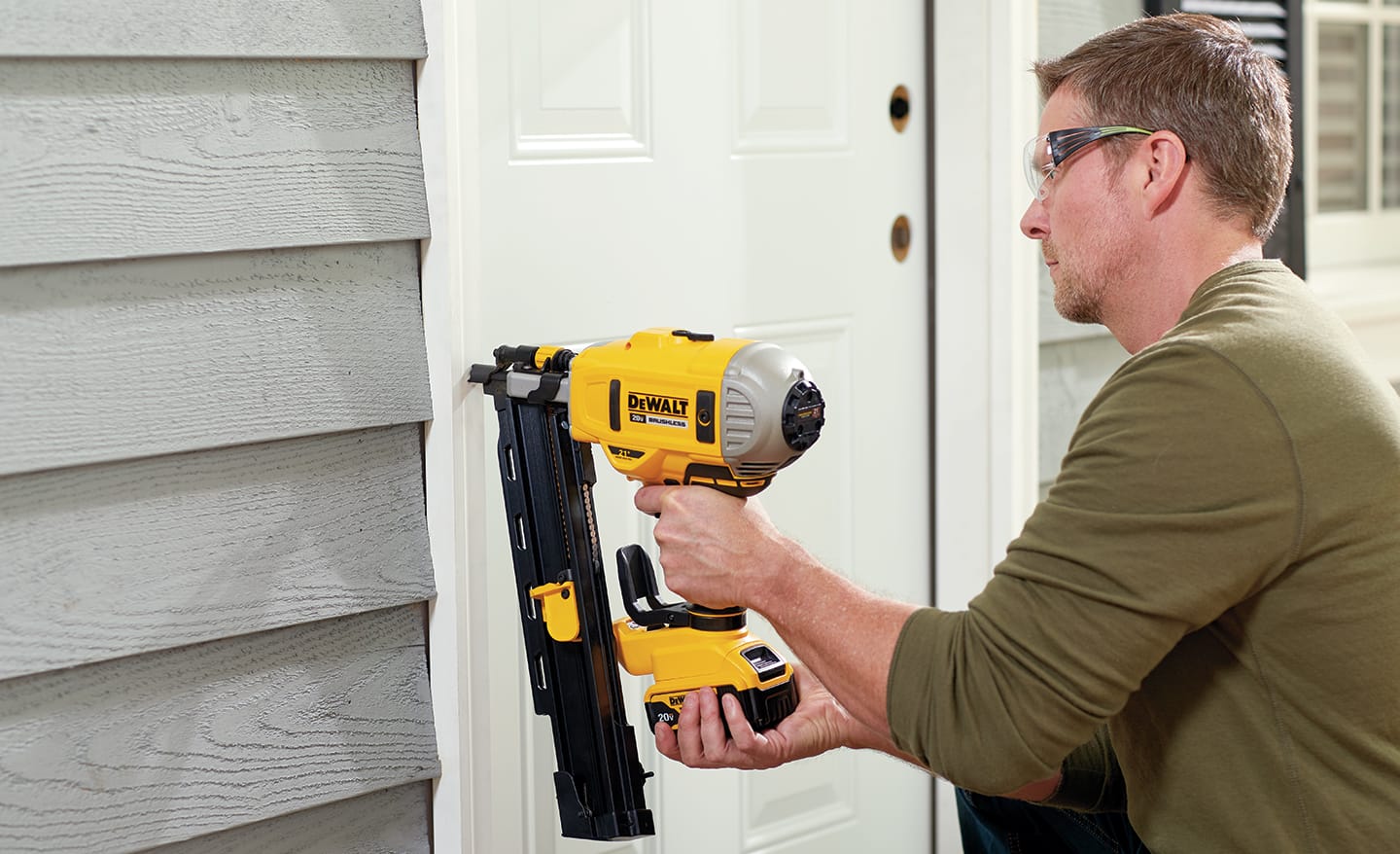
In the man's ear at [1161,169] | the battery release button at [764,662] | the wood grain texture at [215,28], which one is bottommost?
the battery release button at [764,662]

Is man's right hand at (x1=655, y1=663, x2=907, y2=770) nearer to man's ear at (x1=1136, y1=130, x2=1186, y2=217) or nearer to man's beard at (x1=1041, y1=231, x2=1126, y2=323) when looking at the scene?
man's beard at (x1=1041, y1=231, x2=1126, y2=323)

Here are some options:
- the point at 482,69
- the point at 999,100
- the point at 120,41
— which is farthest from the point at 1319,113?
the point at 120,41

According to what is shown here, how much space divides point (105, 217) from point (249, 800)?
0.64 m

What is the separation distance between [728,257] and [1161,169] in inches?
30.5

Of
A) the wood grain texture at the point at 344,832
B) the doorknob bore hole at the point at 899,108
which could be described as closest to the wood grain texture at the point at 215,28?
the wood grain texture at the point at 344,832

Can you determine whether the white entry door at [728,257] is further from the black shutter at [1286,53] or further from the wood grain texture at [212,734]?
the black shutter at [1286,53]

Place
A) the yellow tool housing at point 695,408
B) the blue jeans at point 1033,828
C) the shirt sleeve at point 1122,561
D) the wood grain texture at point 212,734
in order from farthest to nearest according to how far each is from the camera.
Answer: the blue jeans at point 1033,828 → the wood grain texture at point 212,734 → the yellow tool housing at point 695,408 → the shirt sleeve at point 1122,561

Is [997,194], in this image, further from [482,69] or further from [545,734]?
[545,734]

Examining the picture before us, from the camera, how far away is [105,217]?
1330 mm

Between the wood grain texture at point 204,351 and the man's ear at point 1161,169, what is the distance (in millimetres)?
814

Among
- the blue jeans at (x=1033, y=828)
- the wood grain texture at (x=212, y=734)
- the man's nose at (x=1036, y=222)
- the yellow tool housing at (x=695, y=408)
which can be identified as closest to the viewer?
the yellow tool housing at (x=695, y=408)

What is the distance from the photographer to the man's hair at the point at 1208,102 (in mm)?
1360

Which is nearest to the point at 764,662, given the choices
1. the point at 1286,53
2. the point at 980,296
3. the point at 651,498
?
the point at 651,498

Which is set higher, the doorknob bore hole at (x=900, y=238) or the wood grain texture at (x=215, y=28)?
the wood grain texture at (x=215, y=28)
